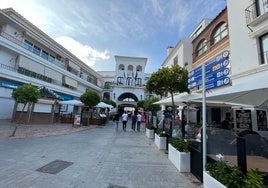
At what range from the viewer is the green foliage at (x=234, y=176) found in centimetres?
231

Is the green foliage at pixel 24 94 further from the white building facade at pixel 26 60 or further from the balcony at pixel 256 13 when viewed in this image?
the balcony at pixel 256 13

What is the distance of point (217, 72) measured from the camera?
3.42 meters

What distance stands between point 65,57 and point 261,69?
28402 mm

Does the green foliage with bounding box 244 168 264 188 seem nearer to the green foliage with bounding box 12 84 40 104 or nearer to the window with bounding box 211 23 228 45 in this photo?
the window with bounding box 211 23 228 45

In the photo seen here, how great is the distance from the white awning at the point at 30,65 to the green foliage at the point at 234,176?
2246 cm

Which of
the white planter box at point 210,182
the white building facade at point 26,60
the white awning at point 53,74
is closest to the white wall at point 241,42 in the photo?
the white planter box at point 210,182

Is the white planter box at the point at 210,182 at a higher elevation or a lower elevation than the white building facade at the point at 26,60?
lower

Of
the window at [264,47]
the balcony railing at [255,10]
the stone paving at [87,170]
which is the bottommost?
the stone paving at [87,170]

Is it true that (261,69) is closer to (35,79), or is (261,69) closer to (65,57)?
(35,79)

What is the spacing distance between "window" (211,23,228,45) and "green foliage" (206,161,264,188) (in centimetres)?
1313

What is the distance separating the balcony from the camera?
336 inches

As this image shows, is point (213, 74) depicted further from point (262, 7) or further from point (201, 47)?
point (201, 47)

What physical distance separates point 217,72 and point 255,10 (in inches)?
341

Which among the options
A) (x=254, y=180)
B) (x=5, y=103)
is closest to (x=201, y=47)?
(x=254, y=180)
